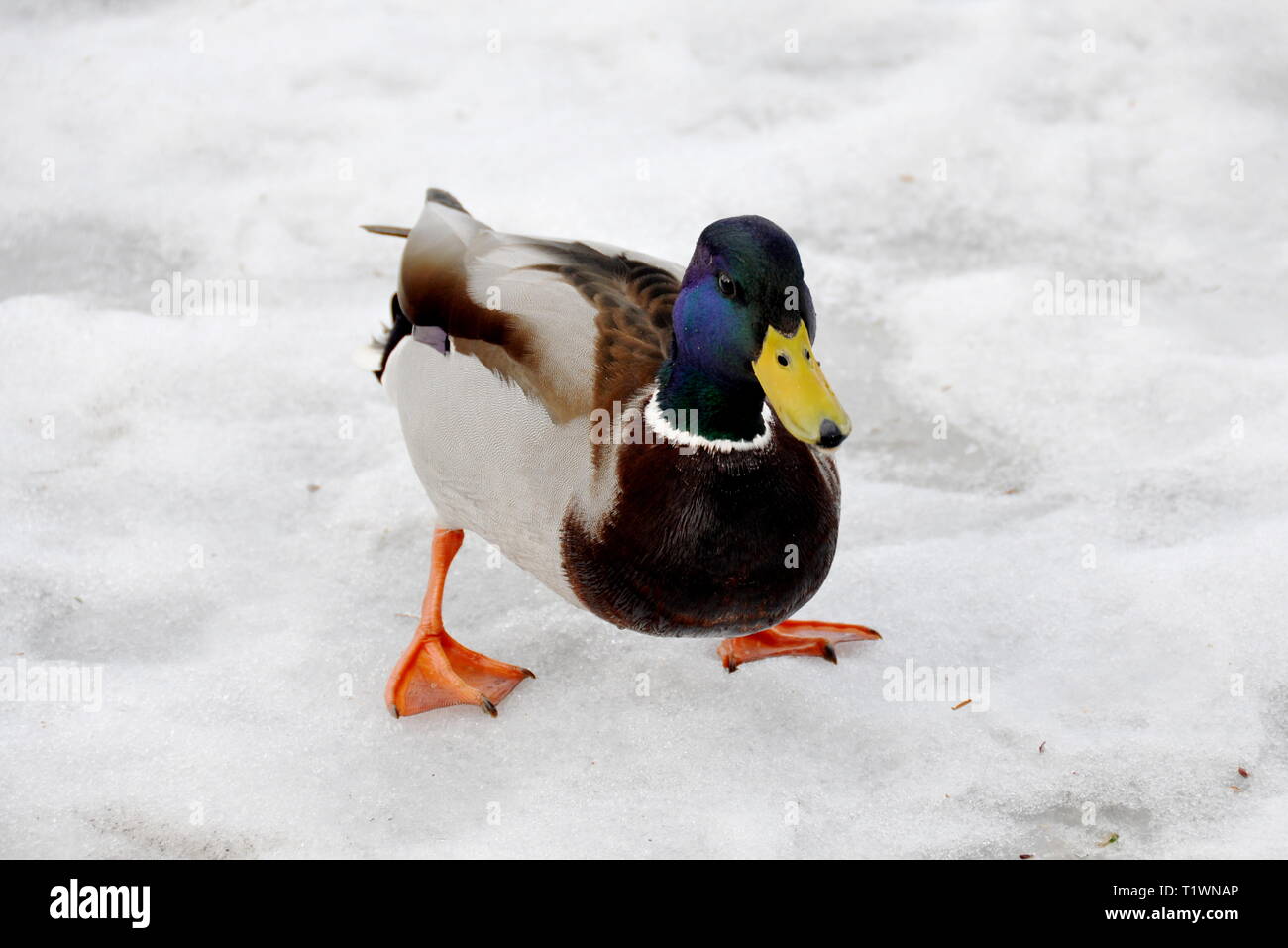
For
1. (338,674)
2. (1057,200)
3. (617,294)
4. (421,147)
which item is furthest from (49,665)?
(1057,200)

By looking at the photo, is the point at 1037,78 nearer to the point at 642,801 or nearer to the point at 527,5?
the point at 527,5

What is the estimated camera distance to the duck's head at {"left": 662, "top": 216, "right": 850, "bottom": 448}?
2732 millimetres

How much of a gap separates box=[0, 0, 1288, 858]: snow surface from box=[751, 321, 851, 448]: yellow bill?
3.36 feet

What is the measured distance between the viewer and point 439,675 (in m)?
3.57

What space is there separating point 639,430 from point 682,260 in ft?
7.93

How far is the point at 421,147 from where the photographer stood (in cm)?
599
